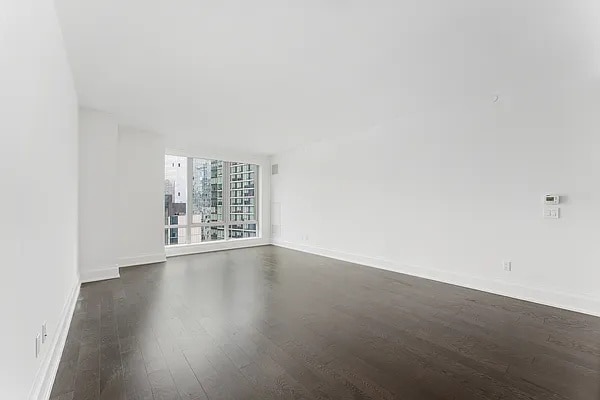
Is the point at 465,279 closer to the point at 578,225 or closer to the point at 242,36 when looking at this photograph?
the point at 578,225

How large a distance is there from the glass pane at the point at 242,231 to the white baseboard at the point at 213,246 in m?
0.24

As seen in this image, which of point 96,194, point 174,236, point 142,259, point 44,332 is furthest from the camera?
point 174,236

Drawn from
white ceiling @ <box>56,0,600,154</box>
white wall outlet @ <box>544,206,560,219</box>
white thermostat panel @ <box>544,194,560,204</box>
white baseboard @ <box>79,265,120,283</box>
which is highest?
white ceiling @ <box>56,0,600,154</box>

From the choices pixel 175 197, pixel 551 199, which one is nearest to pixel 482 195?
pixel 551 199

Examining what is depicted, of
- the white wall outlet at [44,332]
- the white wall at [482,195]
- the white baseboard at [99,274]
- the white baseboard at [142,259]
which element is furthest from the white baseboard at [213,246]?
the white wall outlet at [44,332]

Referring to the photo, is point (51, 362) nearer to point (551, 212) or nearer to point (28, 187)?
point (28, 187)

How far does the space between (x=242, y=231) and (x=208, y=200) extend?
127cm

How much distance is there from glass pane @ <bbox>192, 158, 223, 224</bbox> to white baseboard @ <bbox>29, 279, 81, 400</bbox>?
4.30 metres

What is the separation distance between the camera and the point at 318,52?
280 cm

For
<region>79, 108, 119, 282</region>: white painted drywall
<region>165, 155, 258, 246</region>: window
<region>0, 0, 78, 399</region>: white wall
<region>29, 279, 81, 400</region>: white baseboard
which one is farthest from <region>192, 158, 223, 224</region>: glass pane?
<region>0, 0, 78, 399</region>: white wall

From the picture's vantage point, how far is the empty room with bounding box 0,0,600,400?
6.33 feet

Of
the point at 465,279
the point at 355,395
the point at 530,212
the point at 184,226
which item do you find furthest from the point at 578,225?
the point at 184,226

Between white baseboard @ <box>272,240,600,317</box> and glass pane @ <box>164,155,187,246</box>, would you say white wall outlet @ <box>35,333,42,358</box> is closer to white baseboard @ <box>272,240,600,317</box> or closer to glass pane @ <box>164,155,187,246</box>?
white baseboard @ <box>272,240,600,317</box>

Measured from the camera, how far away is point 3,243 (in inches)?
49.1
